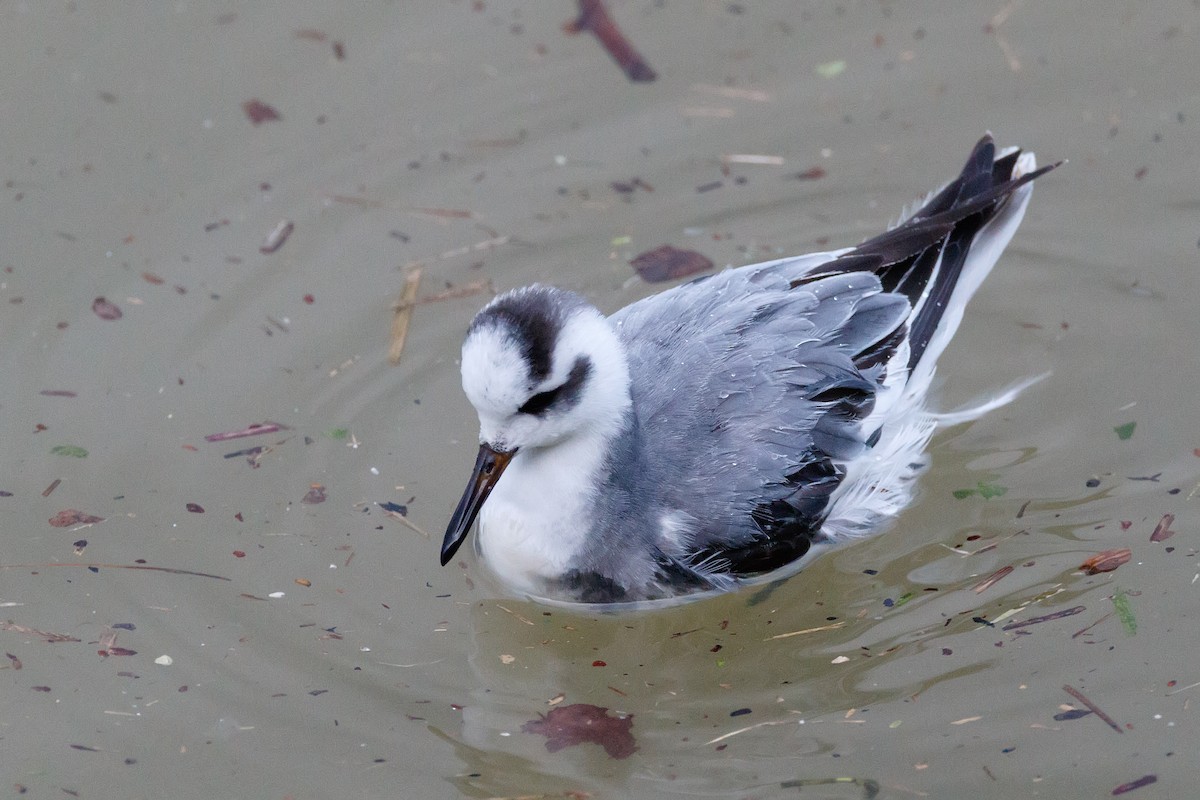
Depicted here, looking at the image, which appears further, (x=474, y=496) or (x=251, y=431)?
(x=251, y=431)

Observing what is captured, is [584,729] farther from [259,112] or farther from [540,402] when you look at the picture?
[259,112]

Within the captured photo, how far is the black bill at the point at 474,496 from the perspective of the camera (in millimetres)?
5012

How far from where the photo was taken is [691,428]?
5.21 metres

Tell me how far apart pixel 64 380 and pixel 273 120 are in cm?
214

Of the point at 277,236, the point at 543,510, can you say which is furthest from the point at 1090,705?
the point at 277,236

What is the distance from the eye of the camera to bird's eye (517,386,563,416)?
15.8ft

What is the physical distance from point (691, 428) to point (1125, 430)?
83.0 inches

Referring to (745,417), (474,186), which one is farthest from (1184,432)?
(474,186)

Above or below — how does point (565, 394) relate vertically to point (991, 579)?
above

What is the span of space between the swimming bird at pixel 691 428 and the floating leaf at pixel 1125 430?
3.44ft

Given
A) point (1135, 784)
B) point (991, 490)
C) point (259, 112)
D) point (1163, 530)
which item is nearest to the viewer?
point (1135, 784)

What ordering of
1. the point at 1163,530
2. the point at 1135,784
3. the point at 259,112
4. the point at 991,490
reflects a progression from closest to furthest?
the point at 1135,784, the point at 1163,530, the point at 991,490, the point at 259,112

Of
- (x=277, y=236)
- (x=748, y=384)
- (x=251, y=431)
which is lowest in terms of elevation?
(x=251, y=431)

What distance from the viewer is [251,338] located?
655 cm
